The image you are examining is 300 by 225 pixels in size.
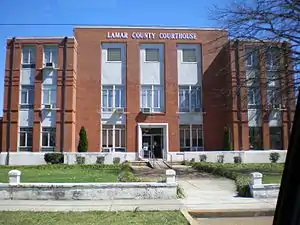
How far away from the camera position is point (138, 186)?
1345cm

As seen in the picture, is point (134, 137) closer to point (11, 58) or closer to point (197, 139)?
point (197, 139)

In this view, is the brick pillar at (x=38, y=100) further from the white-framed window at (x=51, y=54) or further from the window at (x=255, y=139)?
the window at (x=255, y=139)

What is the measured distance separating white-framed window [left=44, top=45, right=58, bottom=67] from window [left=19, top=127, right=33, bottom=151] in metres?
6.88

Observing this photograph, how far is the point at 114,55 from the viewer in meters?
38.2

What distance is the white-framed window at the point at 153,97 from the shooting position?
37812 mm

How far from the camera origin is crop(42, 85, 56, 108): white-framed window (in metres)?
36.2

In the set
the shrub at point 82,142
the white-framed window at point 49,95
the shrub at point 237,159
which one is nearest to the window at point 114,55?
the white-framed window at point 49,95

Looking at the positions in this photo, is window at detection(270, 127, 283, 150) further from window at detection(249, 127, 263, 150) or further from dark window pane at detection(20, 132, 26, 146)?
dark window pane at detection(20, 132, 26, 146)

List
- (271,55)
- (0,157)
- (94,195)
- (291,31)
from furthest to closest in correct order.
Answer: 1. (0,157)
2. (271,55)
3. (291,31)
4. (94,195)

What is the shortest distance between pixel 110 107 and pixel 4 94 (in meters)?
10.3

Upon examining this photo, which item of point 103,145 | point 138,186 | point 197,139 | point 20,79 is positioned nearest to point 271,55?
point 138,186

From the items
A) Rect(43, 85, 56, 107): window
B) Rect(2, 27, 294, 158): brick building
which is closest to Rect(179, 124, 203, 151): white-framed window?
Rect(2, 27, 294, 158): brick building

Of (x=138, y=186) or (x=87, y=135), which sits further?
(x=87, y=135)

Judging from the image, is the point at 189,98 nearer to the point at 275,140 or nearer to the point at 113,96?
the point at 113,96
